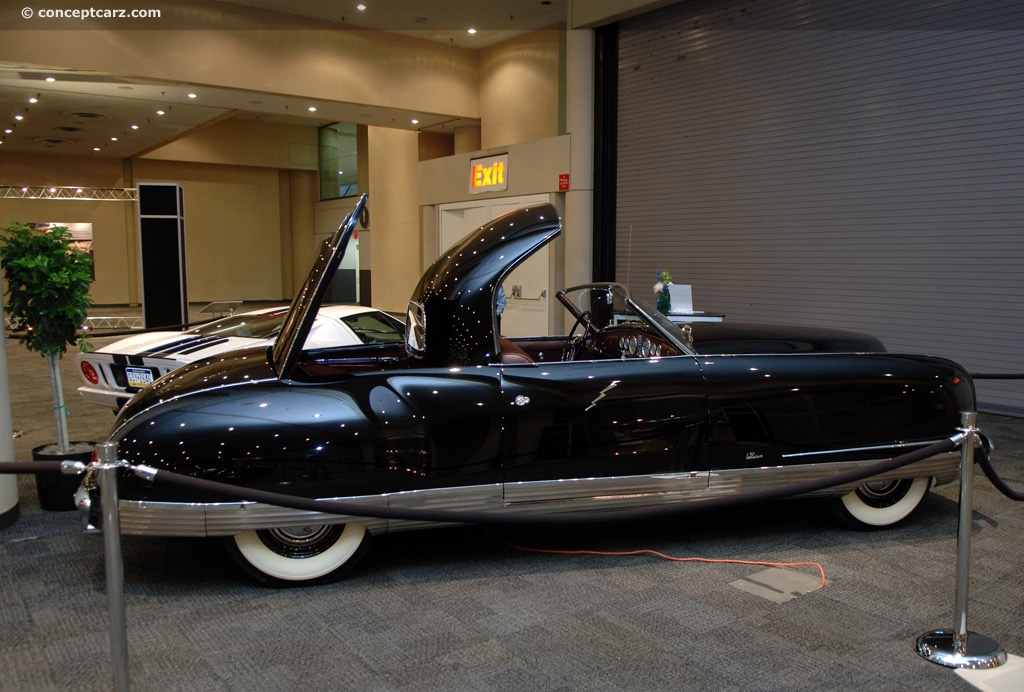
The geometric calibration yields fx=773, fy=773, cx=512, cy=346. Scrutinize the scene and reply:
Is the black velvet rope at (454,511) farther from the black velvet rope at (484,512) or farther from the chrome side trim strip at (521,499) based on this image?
the chrome side trim strip at (521,499)

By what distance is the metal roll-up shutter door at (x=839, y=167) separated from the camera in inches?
278

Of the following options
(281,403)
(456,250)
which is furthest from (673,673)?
(456,250)

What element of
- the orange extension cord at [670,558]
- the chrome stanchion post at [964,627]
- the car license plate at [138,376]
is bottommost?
the orange extension cord at [670,558]

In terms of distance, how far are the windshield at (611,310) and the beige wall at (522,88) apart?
30.6 feet

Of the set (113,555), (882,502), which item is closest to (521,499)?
(113,555)

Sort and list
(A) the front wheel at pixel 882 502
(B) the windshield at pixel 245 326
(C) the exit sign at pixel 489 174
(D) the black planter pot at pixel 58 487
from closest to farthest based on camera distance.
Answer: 1. (A) the front wheel at pixel 882 502
2. (D) the black planter pot at pixel 58 487
3. (B) the windshield at pixel 245 326
4. (C) the exit sign at pixel 489 174

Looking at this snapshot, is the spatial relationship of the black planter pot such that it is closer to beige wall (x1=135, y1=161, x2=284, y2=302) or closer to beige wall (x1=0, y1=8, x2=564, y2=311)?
beige wall (x1=0, y1=8, x2=564, y2=311)

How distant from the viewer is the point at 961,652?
8.34 ft

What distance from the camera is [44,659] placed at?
257cm

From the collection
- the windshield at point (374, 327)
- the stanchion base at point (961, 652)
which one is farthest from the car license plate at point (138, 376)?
the stanchion base at point (961, 652)

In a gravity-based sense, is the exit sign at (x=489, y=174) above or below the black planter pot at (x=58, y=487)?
above

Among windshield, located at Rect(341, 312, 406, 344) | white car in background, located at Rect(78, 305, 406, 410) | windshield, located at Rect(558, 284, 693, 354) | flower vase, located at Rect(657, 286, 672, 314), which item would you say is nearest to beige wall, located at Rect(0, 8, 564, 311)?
flower vase, located at Rect(657, 286, 672, 314)

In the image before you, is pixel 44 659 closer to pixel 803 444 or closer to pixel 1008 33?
pixel 803 444

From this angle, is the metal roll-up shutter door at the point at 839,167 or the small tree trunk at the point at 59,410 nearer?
the small tree trunk at the point at 59,410
